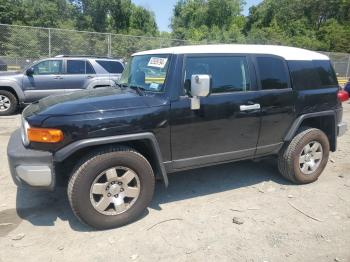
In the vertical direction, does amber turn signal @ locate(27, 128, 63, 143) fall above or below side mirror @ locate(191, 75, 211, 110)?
below

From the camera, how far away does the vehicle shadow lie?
3879 mm

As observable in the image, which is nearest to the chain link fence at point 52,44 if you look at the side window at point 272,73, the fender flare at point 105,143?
the fender flare at point 105,143

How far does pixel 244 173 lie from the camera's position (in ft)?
17.5

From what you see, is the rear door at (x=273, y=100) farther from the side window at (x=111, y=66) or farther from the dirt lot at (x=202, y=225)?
the side window at (x=111, y=66)

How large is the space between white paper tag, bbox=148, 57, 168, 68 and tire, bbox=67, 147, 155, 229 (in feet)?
3.50

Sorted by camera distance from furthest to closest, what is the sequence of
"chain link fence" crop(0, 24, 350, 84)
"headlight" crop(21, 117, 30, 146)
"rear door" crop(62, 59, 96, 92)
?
"chain link fence" crop(0, 24, 350, 84)
"rear door" crop(62, 59, 96, 92)
"headlight" crop(21, 117, 30, 146)

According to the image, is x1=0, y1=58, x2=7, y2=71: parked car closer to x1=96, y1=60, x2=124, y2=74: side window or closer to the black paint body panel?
x1=96, y1=60, x2=124, y2=74: side window

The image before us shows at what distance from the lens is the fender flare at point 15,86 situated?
31.3ft

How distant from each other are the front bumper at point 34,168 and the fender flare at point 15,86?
22.9ft

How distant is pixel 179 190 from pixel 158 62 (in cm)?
174

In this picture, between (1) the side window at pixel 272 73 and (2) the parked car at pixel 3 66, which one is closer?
(1) the side window at pixel 272 73

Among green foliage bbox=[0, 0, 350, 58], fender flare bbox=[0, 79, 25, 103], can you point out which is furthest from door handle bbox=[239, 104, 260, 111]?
green foliage bbox=[0, 0, 350, 58]

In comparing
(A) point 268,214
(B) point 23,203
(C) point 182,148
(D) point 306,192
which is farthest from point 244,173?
(B) point 23,203

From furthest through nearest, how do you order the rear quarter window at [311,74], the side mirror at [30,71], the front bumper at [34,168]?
the side mirror at [30,71], the rear quarter window at [311,74], the front bumper at [34,168]
